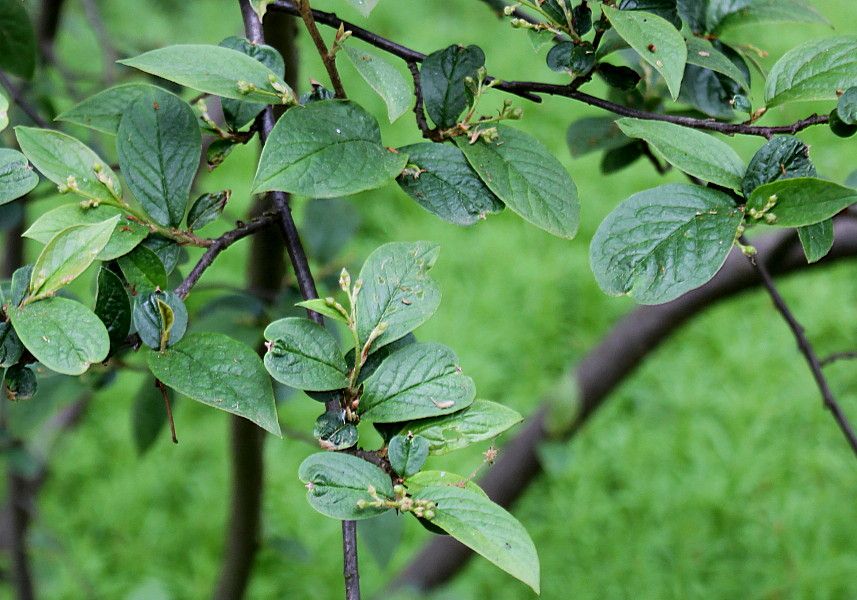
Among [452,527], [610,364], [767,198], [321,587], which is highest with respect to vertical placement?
[767,198]

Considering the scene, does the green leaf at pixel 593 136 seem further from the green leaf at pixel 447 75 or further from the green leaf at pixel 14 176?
the green leaf at pixel 14 176

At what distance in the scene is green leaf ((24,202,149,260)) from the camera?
1.47 ft

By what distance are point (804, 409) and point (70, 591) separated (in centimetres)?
193

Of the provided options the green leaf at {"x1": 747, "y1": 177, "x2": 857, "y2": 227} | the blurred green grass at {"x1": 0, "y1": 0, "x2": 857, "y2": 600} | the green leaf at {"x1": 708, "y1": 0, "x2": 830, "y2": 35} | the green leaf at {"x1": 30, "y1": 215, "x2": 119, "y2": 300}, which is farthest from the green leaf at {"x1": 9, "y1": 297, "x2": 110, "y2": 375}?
the blurred green grass at {"x1": 0, "y1": 0, "x2": 857, "y2": 600}

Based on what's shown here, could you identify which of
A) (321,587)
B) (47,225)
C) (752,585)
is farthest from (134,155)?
(752,585)

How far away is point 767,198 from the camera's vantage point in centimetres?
44

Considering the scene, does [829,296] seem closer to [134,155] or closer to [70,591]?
[70,591]

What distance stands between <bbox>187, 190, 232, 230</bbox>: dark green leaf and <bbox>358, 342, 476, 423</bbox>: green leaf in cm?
16

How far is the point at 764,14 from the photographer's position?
634 mm

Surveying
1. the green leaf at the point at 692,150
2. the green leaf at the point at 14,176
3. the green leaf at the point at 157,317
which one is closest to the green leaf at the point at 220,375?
the green leaf at the point at 157,317

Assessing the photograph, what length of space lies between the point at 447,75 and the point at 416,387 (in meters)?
0.21

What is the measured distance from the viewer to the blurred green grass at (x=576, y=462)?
1.91 meters

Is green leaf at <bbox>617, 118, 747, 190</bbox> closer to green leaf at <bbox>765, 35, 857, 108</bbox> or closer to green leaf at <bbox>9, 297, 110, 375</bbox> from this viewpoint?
green leaf at <bbox>765, 35, 857, 108</bbox>

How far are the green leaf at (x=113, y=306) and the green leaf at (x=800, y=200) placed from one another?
35cm
